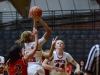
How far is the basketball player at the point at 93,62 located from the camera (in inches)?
113

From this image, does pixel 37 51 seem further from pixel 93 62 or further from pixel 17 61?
pixel 93 62

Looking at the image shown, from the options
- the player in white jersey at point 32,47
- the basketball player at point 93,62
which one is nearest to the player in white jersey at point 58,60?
the player in white jersey at point 32,47

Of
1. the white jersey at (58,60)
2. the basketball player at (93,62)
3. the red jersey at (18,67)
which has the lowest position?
the white jersey at (58,60)

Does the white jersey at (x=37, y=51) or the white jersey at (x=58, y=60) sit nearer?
the white jersey at (x=37, y=51)

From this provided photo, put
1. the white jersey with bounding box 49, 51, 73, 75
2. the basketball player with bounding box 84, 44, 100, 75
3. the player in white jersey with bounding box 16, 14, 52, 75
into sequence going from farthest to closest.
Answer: the white jersey with bounding box 49, 51, 73, 75 < the player in white jersey with bounding box 16, 14, 52, 75 < the basketball player with bounding box 84, 44, 100, 75

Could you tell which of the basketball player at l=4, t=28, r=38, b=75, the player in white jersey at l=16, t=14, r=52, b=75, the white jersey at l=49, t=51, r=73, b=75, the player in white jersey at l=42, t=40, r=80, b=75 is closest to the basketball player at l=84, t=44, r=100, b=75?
the basketball player at l=4, t=28, r=38, b=75

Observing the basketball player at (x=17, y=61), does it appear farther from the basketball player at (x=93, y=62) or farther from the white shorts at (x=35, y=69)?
the basketball player at (x=93, y=62)

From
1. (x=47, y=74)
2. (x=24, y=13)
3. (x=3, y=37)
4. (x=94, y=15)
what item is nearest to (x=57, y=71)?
(x=47, y=74)

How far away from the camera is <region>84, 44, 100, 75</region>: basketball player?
2.86 meters

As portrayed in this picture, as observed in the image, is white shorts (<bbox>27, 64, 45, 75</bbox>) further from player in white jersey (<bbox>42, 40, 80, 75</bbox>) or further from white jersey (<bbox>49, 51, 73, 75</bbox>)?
white jersey (<bbox>49, 51, 73, 75</bbox>)

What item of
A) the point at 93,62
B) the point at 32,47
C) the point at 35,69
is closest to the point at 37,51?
the point at 32,47

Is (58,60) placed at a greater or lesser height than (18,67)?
lesser

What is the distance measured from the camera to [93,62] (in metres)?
2.89

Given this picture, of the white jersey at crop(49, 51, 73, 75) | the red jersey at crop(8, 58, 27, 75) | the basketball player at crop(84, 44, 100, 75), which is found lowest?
the white jersey at crop(49, 51, 73, 75)
